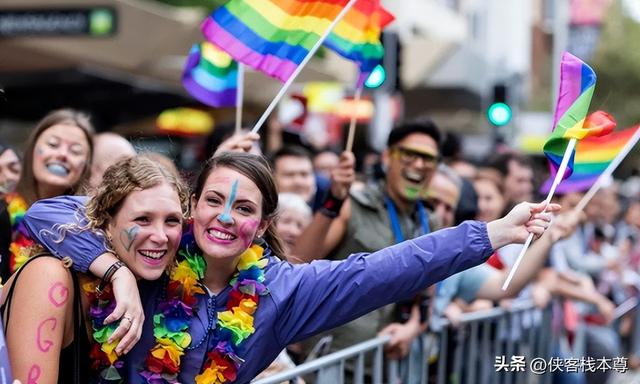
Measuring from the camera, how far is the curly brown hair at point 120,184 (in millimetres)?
3344

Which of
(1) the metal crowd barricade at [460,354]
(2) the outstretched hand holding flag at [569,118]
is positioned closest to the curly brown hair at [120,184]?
(1) the metal crowd barricade at [460,354]

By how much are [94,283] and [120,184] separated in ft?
1.06

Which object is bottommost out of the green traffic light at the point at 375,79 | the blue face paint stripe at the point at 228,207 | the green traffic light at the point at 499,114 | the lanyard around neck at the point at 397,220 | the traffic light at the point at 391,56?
the blue face paint stripe at the point at 228,207

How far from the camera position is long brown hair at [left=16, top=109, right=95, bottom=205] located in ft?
16.1

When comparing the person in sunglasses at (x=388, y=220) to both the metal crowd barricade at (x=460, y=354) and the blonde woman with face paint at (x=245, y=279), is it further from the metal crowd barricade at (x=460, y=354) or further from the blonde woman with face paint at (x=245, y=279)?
the blonde woman with face paint at (x=245, y=279)

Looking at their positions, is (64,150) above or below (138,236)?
above

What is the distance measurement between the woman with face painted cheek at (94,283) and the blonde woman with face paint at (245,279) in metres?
0.08

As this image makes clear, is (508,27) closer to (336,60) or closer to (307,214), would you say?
(336,60)

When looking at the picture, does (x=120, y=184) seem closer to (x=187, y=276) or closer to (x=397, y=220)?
(x=187, y=276)

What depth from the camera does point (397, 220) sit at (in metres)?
5.39

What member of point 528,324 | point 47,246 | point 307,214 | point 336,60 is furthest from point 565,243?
point 336,60

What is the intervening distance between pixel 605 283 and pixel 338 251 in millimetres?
5195

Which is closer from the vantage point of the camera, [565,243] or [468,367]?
[468,367]

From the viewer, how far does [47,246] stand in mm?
3242
